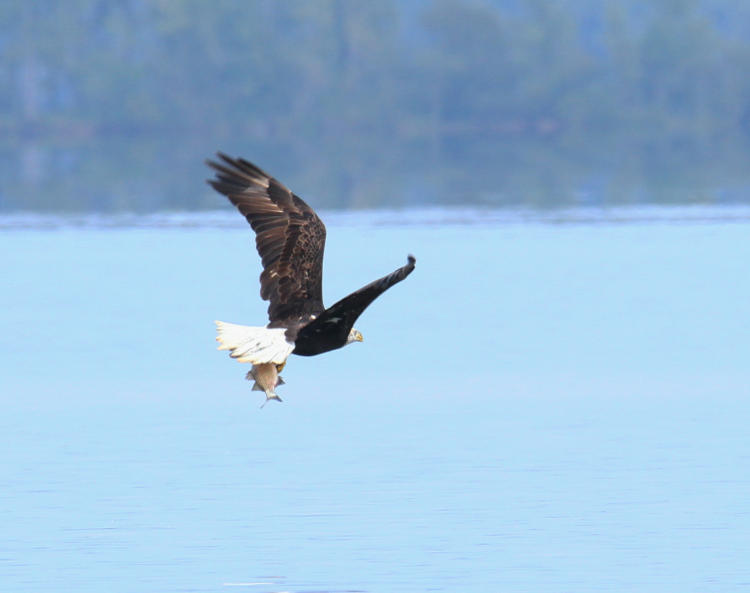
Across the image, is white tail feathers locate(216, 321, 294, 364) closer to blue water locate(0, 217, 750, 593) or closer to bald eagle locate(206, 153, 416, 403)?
bald eagle locate(206, 153, 416, 403)

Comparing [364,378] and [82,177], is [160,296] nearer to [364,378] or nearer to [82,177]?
[364,378]

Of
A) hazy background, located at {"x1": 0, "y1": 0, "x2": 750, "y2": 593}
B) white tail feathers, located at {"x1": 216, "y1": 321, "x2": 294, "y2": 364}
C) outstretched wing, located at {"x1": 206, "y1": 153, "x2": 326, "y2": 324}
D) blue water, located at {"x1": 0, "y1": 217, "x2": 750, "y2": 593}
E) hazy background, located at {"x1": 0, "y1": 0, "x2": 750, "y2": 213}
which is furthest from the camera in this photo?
hazy background, located at {"x1": 0, "y1": 0, "x2": 750, "y2": 213}

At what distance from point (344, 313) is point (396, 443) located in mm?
2435

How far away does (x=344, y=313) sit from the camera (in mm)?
8148

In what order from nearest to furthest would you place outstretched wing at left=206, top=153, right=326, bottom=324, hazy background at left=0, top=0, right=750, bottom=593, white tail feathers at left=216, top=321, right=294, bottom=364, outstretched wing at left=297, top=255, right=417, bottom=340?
outstretched wing at left=297, top=255, right=417, bottom=340 < white tail feathers at left=216, top=321, right=294, bottom=364 < hazy background at left=0, top=0, right=750, bottom=593 < outstretched wing at left=206, top=153, right=326, bottom=324

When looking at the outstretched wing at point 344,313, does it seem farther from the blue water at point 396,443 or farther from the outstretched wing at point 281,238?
the blue water at point 396,443

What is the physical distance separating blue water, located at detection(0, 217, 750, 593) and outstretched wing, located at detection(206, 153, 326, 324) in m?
0.97

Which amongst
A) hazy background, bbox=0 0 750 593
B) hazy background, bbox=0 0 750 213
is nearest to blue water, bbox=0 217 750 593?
hazy background, bbox=0 0 750 593

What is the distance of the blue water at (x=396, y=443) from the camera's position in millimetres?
8242

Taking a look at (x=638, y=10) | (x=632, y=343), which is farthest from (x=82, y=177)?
(x=638, y=10)

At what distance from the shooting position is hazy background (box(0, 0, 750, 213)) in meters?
64.4

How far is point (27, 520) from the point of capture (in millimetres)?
8938

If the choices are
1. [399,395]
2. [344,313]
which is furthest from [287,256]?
[399,395]

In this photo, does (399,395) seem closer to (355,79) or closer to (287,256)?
(287,256)
